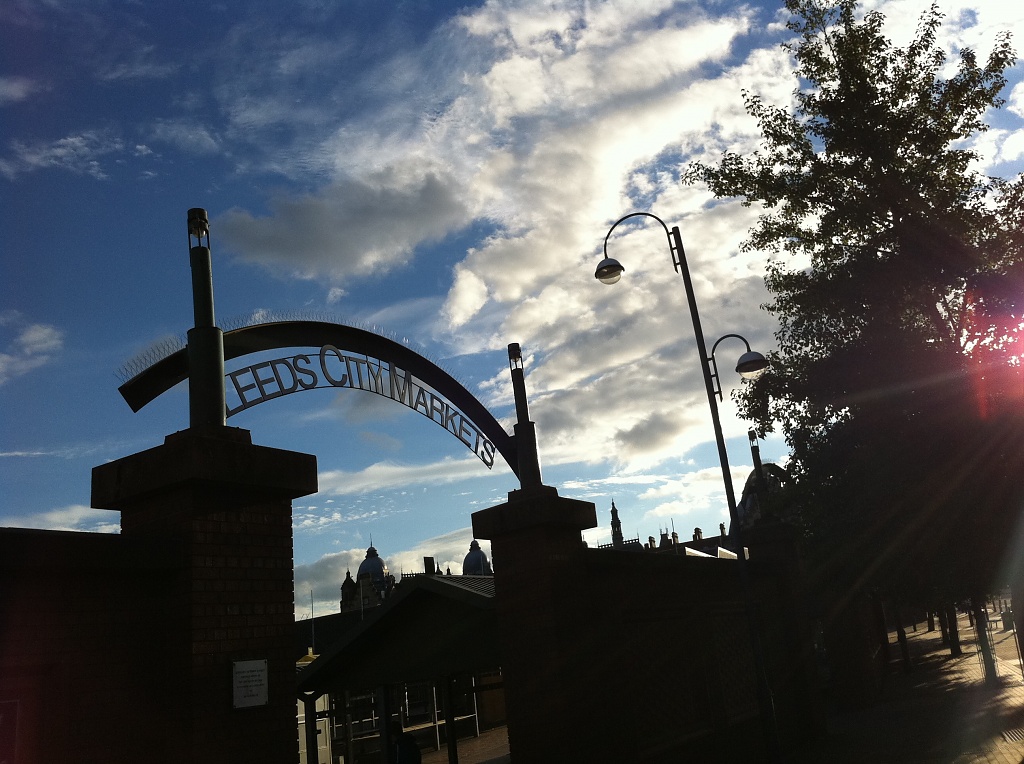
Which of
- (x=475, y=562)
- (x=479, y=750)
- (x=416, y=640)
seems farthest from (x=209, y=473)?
(x=475, y=562)

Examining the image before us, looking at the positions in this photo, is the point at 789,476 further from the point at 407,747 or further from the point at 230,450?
the point at 230,450

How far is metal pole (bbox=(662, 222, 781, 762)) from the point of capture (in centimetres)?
1057

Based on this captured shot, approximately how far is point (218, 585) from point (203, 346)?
5.86 feet

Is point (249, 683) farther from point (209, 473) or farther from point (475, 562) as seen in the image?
point (475, 562)

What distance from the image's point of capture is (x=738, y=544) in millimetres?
11453

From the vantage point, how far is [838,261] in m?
18.5

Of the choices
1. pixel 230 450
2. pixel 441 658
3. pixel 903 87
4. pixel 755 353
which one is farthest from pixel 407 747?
pixel 903 87

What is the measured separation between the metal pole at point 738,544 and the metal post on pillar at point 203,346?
7.47m

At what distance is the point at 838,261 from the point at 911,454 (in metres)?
4.95

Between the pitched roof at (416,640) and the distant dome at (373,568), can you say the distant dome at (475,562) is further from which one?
the pitched roof at (416,640)

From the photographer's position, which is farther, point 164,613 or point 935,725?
point 935,725

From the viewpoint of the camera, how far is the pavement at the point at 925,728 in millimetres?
14117

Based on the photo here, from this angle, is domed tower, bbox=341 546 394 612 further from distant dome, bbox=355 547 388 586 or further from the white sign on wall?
the white sign on wall

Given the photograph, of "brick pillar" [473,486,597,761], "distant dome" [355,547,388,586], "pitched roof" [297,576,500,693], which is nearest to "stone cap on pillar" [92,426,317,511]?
"brick pillar" [473,486,597,761]
